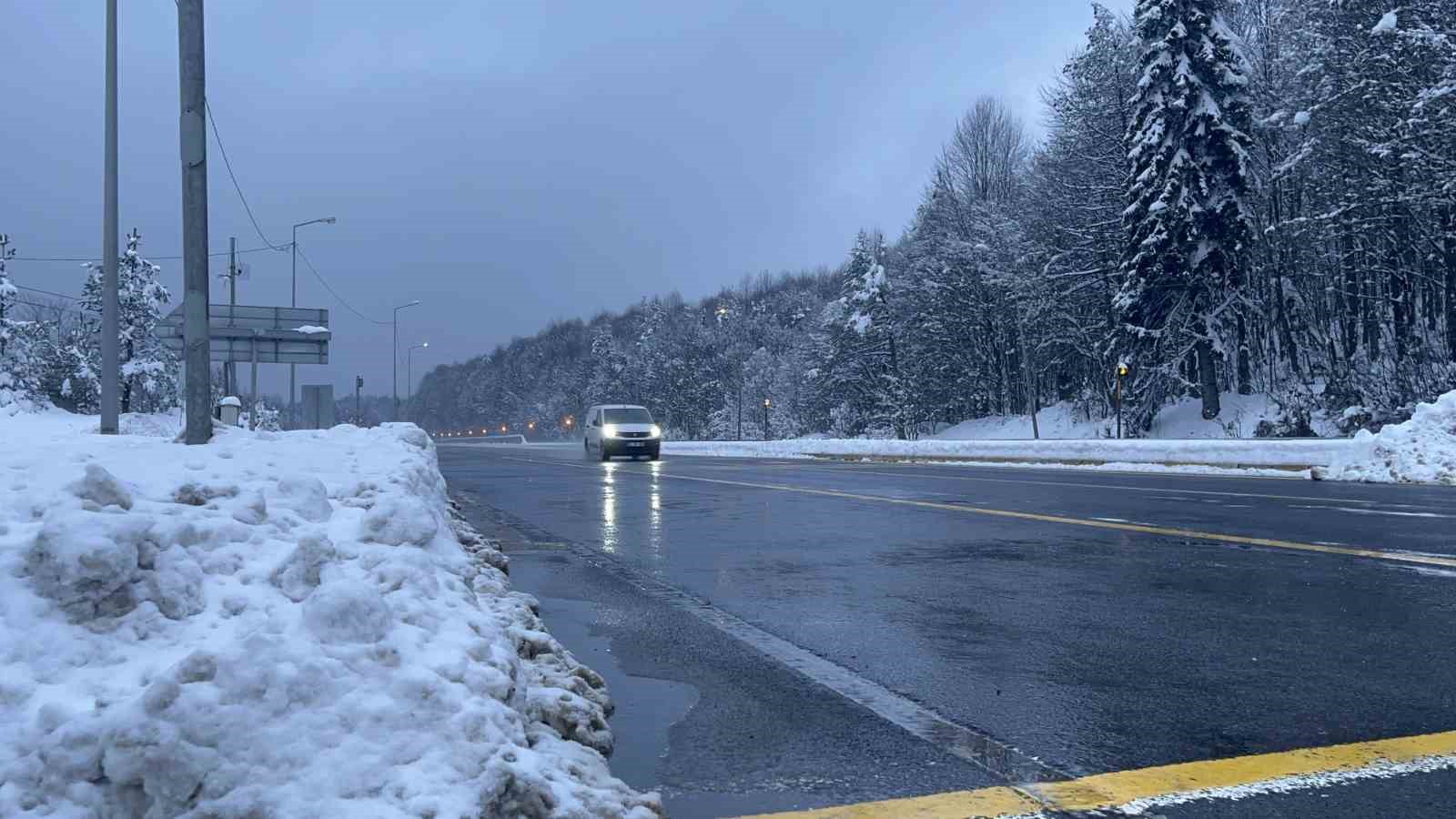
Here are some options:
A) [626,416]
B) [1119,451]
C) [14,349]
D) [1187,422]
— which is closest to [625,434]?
[626,416]

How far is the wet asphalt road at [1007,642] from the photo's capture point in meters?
3.58

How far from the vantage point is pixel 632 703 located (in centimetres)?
439

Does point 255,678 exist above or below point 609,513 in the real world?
above

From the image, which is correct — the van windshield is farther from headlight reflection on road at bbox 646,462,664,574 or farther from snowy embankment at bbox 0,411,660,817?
snowy embankment at bbox 0,411,660,817

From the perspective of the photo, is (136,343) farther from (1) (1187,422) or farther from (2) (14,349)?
(1) (1187,422)

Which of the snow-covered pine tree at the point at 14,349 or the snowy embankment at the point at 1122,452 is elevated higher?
the snow-covered pine tree at the point at 14,349

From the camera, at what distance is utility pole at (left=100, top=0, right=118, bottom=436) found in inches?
565

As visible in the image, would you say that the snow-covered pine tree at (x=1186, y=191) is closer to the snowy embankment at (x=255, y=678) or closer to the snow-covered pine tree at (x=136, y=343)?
the snowy embankment at (x=255, y=678)

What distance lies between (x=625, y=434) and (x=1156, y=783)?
98.5ft

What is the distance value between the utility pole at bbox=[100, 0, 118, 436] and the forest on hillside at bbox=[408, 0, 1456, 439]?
98.7 ft

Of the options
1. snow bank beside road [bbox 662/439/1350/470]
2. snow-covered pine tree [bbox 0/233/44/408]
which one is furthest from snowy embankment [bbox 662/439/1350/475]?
snow-covered pine tree [bbox 0/233/44/408]

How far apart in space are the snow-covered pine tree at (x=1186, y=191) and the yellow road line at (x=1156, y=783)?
3351 cm

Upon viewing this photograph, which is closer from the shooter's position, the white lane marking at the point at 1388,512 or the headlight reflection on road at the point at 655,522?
the headlight reflection on road at the point at 655,522

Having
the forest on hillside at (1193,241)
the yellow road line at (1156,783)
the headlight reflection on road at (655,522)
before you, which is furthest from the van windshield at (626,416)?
the yellow road line at (1156,783)
